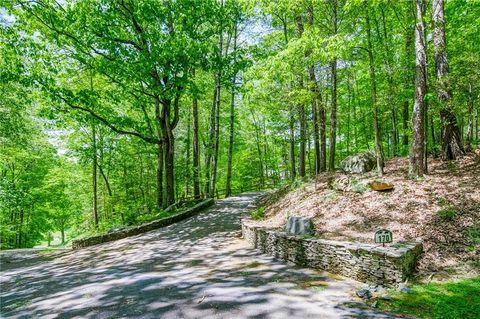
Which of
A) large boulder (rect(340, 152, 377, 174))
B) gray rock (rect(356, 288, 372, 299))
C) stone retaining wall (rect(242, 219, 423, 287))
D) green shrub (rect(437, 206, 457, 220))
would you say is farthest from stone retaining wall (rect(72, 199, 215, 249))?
green shrub (rect(437, 206, 457, 220))

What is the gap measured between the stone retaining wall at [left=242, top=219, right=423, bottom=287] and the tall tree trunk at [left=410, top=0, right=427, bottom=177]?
9.36ft

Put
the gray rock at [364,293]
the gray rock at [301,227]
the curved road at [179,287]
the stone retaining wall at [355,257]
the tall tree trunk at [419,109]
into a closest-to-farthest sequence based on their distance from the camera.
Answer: the curved road at [179,287] < the gray rock at [364,293] < the stone retaining wall at [355,257] < the gray rock at [301,227] < the tall tree trunk at [419,109]

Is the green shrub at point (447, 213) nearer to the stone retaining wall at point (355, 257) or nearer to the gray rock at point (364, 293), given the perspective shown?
the stone retaining wall at point (355, 257)

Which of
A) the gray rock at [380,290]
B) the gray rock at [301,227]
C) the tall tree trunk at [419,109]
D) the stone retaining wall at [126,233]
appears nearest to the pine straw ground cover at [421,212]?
the gray rock at [301,227]

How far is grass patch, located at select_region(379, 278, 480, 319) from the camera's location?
3.57 meters

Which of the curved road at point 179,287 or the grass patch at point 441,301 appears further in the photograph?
the curved road at point 179,287

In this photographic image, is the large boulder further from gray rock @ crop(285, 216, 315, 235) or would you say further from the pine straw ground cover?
gray rock @ crop(285, 216, 315, 235)

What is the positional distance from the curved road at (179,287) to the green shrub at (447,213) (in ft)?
8.12

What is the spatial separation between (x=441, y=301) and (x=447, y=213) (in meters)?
2.34

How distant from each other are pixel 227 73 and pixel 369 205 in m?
7.70

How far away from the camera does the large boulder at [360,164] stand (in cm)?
907

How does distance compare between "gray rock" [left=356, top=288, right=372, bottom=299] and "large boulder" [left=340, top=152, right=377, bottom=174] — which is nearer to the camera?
"gray rock" [left=356, top=288, right=372, bottom=299]

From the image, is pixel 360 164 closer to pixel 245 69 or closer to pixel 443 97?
pixel 443 97

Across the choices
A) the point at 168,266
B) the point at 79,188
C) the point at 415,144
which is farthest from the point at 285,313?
the point at 79,188
